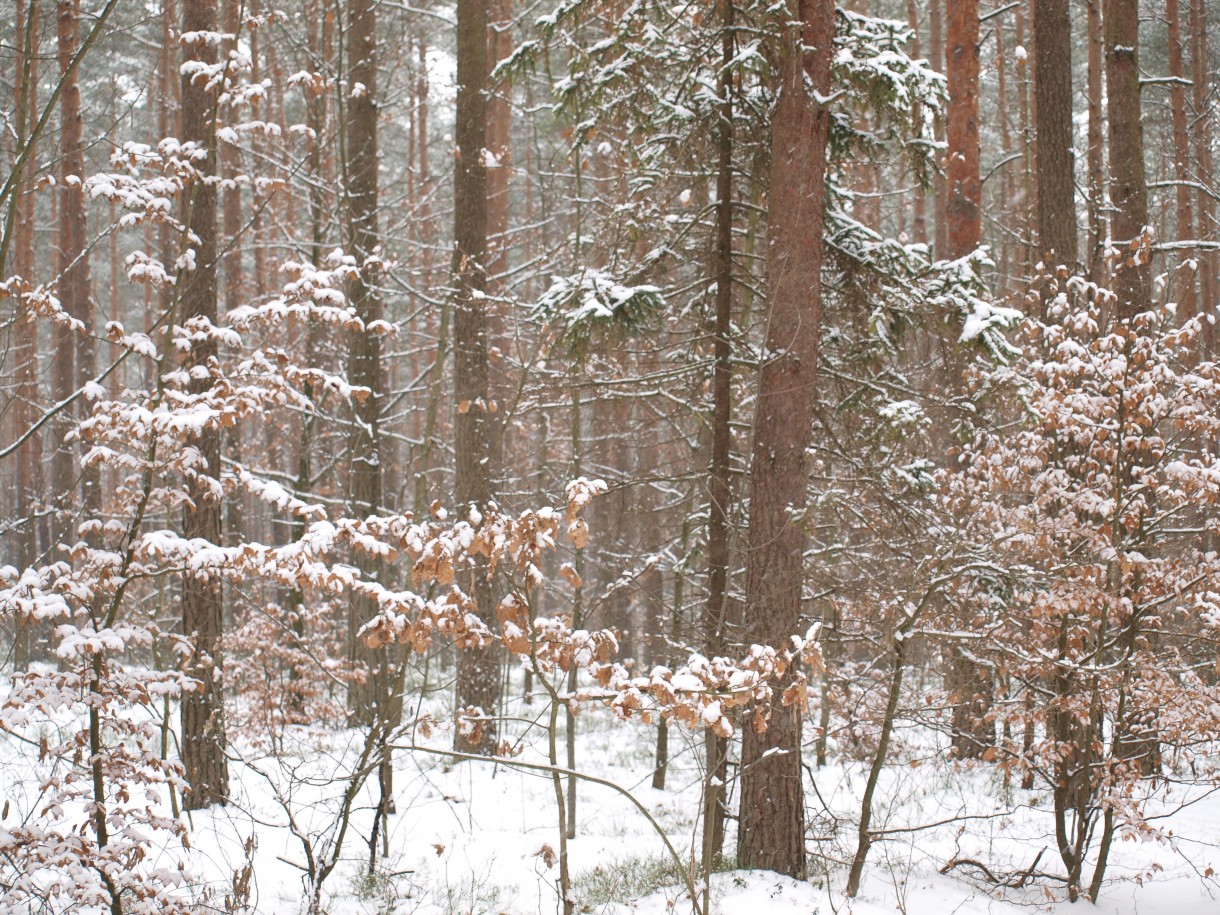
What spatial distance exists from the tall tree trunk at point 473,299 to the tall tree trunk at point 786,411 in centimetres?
359

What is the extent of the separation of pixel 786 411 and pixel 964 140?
19.8ft

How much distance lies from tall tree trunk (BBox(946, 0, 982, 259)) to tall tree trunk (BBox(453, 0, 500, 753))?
5392 mm

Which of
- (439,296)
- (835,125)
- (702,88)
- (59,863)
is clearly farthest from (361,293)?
(59,863)

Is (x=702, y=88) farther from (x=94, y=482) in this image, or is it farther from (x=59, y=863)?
(x=94, y=482)

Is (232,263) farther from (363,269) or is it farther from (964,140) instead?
(964,140)

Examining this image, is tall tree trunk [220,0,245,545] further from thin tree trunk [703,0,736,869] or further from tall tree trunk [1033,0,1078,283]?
tall tree trunk [1033,0,1078,283]

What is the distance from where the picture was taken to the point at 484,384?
32.2ft

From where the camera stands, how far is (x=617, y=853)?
7.60 meters

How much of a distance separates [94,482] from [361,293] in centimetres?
514

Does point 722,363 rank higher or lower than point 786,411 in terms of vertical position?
higher

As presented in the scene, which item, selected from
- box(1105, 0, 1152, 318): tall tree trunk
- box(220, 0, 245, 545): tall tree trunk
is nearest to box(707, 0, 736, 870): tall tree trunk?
box(1105, 0, 1152, 318): tall tree trunk

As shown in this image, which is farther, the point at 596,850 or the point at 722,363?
the point at 596,850

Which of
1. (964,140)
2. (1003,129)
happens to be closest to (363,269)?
(964,140)

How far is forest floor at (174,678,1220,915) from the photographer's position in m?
6.04
